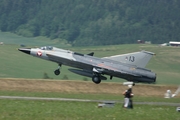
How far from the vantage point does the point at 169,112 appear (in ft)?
84.2

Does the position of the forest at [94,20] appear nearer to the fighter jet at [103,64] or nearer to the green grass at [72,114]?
the fighter jet at [103,64]

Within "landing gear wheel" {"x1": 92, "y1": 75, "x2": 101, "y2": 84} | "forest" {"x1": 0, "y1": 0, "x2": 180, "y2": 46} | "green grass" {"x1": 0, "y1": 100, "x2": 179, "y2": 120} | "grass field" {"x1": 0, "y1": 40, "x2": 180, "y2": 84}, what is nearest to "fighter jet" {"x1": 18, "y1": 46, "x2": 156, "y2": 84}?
A: "landing gear wheel" {"x1": 92, "y1": 75, "x2": 101, "y2": 84}

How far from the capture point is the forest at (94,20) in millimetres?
111625

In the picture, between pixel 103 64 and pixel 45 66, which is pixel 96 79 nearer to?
pixel 103 64

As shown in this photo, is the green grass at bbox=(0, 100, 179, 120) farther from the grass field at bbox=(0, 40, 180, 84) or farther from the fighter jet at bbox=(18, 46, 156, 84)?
the grass field at bbox=(0, 40, 180, 84)

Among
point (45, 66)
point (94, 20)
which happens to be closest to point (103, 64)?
point (45, 66)

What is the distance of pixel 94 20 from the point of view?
126062 mm

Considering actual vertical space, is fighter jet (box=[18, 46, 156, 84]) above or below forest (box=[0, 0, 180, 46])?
below

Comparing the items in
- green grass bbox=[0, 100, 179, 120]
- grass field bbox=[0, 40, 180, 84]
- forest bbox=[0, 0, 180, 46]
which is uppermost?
forest bbox=[0, 0, 180, 46]

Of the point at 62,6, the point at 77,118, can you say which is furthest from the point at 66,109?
the point at 62,6

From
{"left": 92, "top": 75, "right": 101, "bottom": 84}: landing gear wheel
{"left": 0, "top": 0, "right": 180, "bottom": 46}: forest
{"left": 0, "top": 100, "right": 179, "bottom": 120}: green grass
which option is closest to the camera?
{"left": 0, "top": 100, "right": 179, "bottom": 120}: green grass

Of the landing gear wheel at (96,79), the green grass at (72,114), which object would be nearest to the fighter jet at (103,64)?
the landing gear wheel at (96,79)

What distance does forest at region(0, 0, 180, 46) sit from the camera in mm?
111625

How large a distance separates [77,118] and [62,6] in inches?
4571
